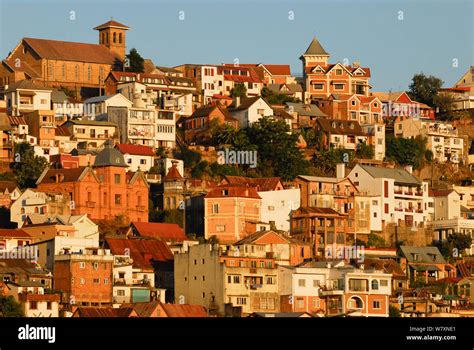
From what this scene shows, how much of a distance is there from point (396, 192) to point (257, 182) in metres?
10.3

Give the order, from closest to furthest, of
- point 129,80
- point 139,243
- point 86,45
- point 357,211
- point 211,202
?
point 139,243 < point 211,202 < point 357,211 < point 129,80 < point 86,45

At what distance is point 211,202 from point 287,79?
3670 cm

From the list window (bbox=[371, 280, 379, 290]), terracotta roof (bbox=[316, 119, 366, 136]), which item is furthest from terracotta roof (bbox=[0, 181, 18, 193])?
terracotta roof (bbox=[316, 119, 366, 136])

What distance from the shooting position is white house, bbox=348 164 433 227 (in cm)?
9294

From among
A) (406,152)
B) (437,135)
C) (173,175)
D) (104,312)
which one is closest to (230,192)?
(173,175)

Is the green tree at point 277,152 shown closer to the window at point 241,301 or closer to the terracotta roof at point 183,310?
the window at point 241,301

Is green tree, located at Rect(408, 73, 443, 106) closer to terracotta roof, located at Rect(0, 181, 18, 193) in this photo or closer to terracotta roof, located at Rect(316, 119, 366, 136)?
terracotta roof, located at Rect(316, 119, 366, 136)

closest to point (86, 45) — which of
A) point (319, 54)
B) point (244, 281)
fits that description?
point (319, 54)

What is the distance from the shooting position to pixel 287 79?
392 ft

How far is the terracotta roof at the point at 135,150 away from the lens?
9180 centimetres

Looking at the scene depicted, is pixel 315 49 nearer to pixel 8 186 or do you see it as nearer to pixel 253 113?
pixel 253 113

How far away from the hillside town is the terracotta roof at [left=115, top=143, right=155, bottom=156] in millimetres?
152

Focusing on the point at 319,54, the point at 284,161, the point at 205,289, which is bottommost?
the point at 205,289
